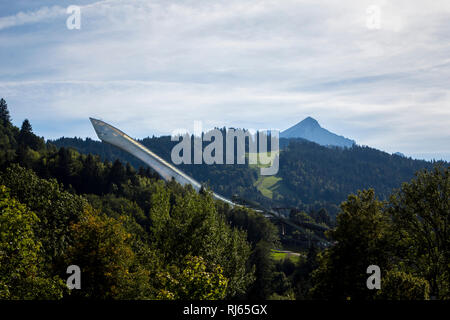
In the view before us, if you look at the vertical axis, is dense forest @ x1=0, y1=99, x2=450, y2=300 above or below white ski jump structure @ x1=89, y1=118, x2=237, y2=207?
below

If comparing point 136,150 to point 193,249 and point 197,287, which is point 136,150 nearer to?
point 193,249

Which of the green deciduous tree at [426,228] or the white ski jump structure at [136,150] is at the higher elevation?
the white ski jump structure at [136,150]

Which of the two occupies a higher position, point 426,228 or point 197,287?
point 426,228

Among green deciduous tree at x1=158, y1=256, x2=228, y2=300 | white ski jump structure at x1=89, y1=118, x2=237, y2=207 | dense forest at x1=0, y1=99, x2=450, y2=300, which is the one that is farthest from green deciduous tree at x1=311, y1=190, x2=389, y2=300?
white ski jump structure at x1=89, y1=118, x2=237, y2=207

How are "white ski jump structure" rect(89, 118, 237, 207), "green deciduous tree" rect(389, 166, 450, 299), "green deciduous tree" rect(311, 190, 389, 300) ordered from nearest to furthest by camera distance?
"green deciduous tree" rect(311, 190, 389, 300), "green deciduous tree" rect(389, 166, 450, 299), "white ski jump structure" rect(89, 118, 237, 207)

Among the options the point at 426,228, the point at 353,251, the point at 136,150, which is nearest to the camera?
the point at 353,251

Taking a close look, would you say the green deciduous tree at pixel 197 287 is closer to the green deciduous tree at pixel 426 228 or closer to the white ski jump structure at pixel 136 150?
the green deciduous tree at pixel 426 228

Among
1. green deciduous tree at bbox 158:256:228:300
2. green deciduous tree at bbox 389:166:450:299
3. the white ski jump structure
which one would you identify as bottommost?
green deciduous tree at bbox 158:256:228:300

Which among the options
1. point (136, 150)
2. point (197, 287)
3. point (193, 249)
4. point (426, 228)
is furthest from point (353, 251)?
point (136, 150)

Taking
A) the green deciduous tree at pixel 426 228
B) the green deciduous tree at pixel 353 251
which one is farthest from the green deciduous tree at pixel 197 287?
the green deciduous tree at pixel 426 228

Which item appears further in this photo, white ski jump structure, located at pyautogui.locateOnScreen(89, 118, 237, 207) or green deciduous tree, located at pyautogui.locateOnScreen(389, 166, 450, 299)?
white ski jump structure, located at pyautogui.locateOnScreen(89, 118, 237, 207)

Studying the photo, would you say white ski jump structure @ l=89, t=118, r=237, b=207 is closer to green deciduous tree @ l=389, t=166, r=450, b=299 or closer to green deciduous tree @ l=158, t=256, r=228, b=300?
green deciduous tree @ l=389, t=166, r=450, b=299

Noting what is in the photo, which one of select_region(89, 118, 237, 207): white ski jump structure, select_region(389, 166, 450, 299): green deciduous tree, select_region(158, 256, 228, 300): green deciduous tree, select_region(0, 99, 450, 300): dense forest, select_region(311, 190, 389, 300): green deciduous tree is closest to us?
select_region(158, 256, 228, 300): green deciduous tree
